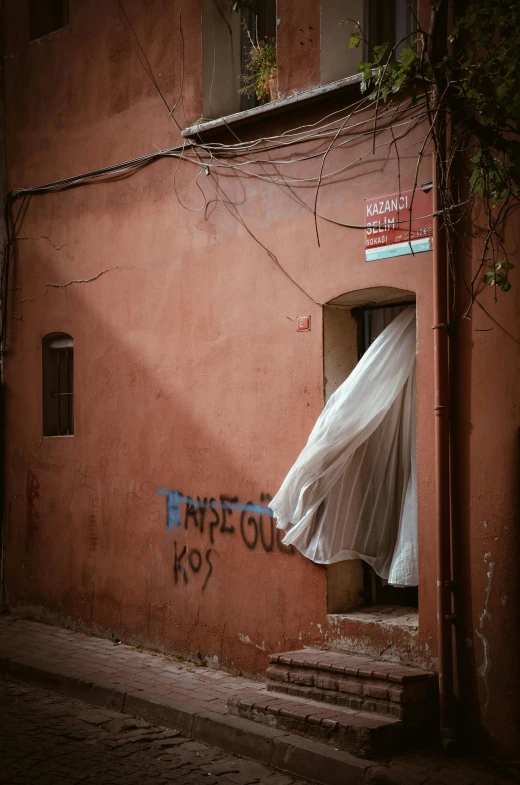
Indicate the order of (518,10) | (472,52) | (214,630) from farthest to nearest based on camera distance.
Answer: (214,630) < (472,52) < (518,10)

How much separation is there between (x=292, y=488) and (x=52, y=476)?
3763mm

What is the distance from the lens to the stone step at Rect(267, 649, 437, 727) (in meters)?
6.04

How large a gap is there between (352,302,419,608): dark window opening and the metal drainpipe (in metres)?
0.93

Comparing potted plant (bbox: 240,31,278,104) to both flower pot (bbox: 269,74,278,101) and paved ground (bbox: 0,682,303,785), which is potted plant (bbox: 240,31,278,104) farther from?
paved ground (bbox: 0,682,303,785)

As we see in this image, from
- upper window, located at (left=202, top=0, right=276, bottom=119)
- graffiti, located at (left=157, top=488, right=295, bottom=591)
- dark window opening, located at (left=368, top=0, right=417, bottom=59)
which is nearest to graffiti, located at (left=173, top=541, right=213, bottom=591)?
graffiti, located at (left=157, top=488, right=295, bottom=591)

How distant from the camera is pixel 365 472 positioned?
23.9 feet

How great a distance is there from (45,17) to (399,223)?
19.4 feet

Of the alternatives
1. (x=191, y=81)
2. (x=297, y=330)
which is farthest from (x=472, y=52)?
(x=191, y=81)

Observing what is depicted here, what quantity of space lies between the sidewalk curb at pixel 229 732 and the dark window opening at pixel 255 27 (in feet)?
16.9

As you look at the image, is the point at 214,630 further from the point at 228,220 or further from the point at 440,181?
the point at 440,181

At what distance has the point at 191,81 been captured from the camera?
8469 millimetres

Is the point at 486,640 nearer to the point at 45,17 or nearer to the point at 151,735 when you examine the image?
the point at 151,735

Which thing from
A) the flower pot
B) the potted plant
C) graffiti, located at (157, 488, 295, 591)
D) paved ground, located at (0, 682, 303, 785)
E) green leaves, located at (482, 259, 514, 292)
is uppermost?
the potted plant

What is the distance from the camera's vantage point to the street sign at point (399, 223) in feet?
21.4
